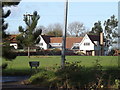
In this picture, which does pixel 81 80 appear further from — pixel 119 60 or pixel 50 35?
pixel 50 35

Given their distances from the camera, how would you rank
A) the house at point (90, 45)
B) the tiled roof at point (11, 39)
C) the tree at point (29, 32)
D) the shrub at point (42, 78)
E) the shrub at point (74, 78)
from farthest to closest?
the house at point (90, 45)
the tree at point (29, 32)
the tiled roof at point (11, 39)
the shrub at point (42, 78)
the shrub at point (74, 78)

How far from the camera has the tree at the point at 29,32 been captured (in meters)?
17.3

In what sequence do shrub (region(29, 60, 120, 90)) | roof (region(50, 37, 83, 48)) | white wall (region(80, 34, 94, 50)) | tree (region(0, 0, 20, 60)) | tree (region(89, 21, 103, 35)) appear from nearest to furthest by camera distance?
1. shrub (region(29, 60, 120, 90))
2. tree (region(0, 0, 20, 60))
3. tree (region(89, 21, 103, 35))
4. white wall (region(80, 34, 94, 50))
5. roof (region(50, 37, 83, 48))

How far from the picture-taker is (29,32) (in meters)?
18.9

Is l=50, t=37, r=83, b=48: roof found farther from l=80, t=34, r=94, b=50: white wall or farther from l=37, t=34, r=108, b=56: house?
l=80, t=34, r=94, b=50: white wall

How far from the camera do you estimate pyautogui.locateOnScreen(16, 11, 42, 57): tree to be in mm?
17266

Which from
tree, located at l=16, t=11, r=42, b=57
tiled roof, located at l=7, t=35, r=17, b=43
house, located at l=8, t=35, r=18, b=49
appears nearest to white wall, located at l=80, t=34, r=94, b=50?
tree, located at l=16, t=11, r=42, b=57

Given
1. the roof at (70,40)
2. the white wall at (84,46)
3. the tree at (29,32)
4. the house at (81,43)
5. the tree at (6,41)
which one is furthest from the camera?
the roof at (70,40)

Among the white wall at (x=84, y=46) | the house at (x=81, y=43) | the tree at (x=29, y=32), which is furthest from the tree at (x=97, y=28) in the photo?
the tree at (x=29, y=32)

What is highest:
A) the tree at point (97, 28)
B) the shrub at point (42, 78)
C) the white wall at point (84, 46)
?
the tree at point (97, 28)

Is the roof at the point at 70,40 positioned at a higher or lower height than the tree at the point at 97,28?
lower

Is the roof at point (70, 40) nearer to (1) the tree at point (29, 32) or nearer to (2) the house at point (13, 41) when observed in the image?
(1) the tree at point (29, 32)

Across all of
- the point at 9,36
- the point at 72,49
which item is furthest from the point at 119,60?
the point at 72,49

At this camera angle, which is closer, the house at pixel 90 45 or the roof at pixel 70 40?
the house at pixel 90 45
